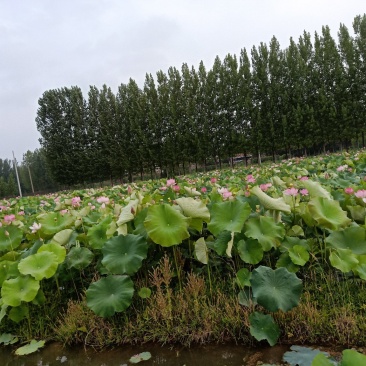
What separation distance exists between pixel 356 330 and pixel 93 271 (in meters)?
2.00

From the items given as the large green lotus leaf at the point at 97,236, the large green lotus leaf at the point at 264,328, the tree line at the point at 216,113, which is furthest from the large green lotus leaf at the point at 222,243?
the tree line at the point at 216,113

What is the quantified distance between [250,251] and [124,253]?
903mm

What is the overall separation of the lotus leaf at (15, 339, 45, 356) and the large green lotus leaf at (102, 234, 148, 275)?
2.48 feet

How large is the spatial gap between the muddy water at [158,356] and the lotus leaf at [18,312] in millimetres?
235

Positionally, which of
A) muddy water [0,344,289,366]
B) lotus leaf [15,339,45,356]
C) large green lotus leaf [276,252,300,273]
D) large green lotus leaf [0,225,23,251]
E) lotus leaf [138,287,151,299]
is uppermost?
large green lotus leaf [0,225,23,251]

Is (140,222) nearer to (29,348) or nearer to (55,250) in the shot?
(55,250)

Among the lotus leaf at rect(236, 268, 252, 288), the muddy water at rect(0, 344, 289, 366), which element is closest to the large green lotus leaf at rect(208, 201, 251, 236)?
the lotus leaf at rect(236, 268, 252, 288)

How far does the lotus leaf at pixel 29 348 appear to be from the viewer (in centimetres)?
229

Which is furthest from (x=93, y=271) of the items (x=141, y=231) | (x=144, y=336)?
(x=144, y=336)

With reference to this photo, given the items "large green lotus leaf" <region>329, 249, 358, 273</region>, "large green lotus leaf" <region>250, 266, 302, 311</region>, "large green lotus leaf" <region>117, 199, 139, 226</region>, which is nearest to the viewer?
"large green lotus leaf" <region>250, 266, 302, 311</region>

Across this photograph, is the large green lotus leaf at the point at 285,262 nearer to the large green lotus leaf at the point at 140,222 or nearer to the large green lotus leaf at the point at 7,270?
the large green lotus leaf at the point at 140,222

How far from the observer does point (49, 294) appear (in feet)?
9.06

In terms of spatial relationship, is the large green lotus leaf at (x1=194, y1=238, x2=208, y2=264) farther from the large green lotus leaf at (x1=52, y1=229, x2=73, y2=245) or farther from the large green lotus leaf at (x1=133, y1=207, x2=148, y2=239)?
the large green lotus leaf at (x1=52, y1=229, x2=73, y2=245)

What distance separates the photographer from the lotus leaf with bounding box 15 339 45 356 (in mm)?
2295
